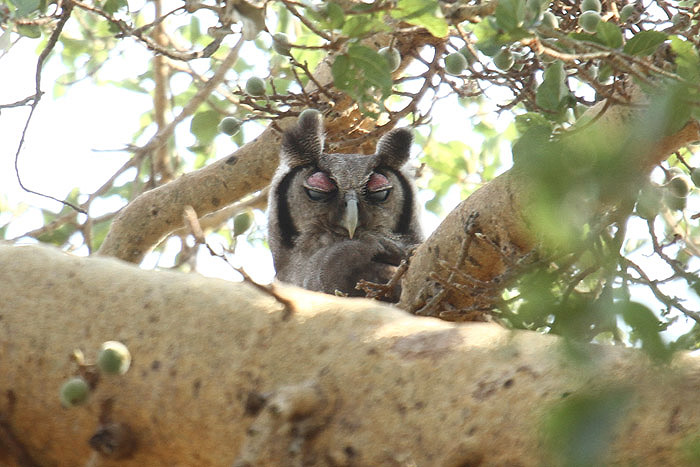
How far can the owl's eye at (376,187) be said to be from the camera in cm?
420

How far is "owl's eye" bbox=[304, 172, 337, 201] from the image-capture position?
13.8 feet

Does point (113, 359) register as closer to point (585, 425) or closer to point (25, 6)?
point (585, 425)

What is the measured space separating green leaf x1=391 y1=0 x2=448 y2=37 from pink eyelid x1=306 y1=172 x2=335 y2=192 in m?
2.35

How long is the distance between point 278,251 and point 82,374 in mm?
2924

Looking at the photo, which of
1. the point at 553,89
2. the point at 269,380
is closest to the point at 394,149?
the point at 553,89

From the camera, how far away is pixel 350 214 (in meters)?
4.04

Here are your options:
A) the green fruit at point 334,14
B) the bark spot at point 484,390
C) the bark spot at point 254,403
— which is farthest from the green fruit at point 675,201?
the bark spot at point 254,403

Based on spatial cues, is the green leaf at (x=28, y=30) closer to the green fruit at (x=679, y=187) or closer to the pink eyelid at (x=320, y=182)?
the pink eyelid at (x=320, y=182)

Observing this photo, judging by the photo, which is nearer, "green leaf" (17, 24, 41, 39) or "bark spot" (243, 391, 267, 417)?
"bark spot" (243, 391, 267, 417)

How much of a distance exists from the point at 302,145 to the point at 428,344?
2759mm

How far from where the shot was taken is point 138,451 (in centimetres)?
156

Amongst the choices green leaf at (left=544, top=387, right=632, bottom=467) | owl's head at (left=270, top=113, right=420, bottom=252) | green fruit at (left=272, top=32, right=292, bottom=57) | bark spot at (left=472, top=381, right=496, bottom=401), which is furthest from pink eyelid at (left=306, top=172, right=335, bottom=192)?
green leaf at (left=544, top=387, right=632, bottom=467)

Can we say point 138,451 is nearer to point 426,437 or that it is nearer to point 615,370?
point 426,437

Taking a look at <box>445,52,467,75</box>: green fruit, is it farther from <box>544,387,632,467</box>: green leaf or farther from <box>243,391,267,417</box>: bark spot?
<box>544,387,632,467</box>: green leaf
